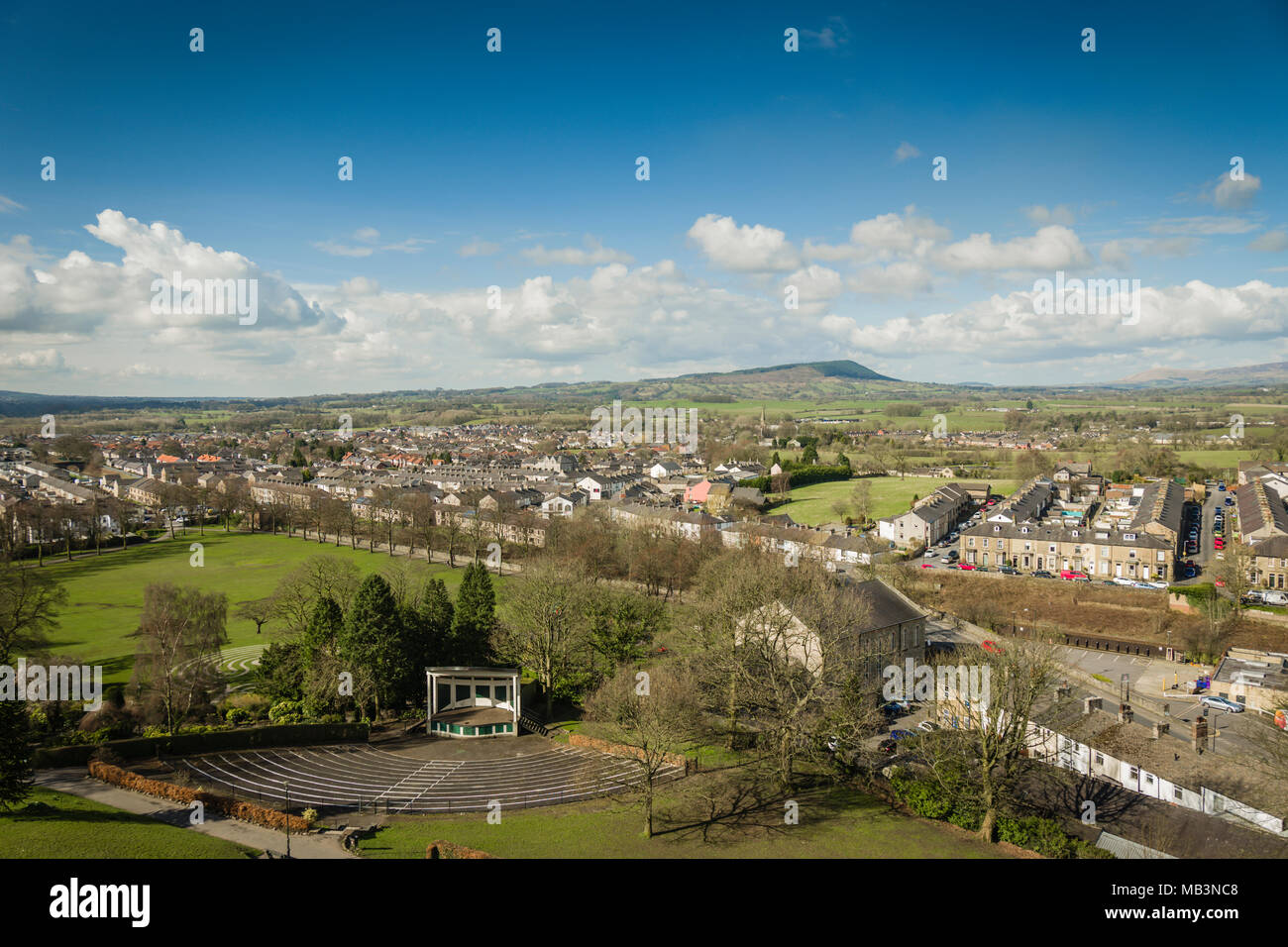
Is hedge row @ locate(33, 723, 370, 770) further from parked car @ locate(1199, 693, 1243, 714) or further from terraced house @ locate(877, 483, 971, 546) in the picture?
terraced house @ locate(877, 483, 971, 546)

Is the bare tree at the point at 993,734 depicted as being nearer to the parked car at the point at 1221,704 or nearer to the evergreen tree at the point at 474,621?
the parked car at the point at 1221,704

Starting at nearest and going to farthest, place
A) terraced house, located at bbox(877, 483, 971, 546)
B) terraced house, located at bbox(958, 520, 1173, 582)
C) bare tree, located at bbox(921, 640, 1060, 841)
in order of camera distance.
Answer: bare tree, located at bbox(921, 640, 1060, 841)
terraced house, located at bbox(958, 520, 1173, 582)
terraced house, located at bbox(877, 483, 971, 546)

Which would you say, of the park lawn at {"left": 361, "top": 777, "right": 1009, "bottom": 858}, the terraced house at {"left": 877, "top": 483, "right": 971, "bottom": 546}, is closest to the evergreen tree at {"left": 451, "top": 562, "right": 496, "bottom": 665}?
the park lawn at {"left": 361, "top": 777, "right": 1009, "bottom": 858}

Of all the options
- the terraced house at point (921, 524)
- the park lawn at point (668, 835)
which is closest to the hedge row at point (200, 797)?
the park lawn at point (668, 835)

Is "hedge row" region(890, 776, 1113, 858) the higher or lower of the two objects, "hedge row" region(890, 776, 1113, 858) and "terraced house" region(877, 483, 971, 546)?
the lower

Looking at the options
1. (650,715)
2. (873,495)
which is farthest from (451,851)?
(873,495)
